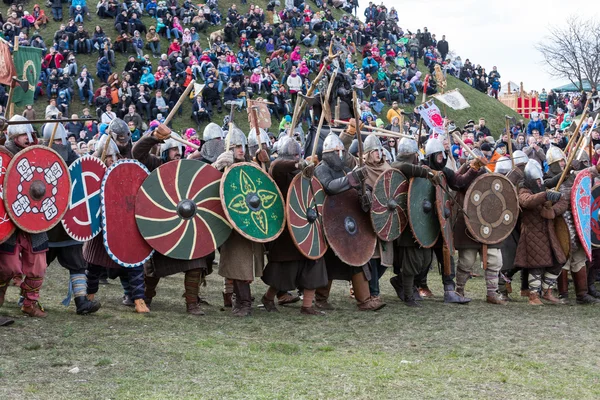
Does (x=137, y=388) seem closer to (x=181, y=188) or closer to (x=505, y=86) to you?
(x=181, y=188)

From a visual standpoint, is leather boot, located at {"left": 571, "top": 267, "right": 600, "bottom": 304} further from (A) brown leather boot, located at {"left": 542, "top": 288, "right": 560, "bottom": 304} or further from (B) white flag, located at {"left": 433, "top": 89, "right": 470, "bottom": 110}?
(B) white flag, located at {"left": 433, "top": 89, "right": 470, "bottom": 110}

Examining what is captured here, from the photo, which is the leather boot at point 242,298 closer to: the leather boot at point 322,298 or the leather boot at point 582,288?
the leather boot at point 322,298

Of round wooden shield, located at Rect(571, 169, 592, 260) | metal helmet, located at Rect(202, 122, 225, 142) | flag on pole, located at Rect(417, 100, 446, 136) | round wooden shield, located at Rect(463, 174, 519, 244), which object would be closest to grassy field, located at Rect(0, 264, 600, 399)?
round wooden shield, located at Rect(463, 174, 519, 244)

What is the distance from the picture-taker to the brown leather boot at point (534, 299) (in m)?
8.20

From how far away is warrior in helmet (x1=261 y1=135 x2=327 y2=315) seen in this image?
7137 millimetres

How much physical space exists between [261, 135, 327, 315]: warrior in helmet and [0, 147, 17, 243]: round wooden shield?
7.43 ft

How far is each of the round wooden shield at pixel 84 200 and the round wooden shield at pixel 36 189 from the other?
0.51 ft

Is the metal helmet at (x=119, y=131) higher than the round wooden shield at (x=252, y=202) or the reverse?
higher

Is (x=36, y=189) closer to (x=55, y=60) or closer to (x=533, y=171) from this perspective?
(x=533, y=171)

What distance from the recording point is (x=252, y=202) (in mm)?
6891

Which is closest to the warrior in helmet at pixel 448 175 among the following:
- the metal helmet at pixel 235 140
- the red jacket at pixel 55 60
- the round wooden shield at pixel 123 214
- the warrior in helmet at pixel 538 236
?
the warrior in helmet at pixel 538 236

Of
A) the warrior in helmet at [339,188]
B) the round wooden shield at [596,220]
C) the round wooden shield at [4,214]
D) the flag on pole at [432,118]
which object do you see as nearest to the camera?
the round wooden shield at [4,214]

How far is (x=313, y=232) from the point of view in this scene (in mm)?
7137

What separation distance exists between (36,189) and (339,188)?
2544 mm
